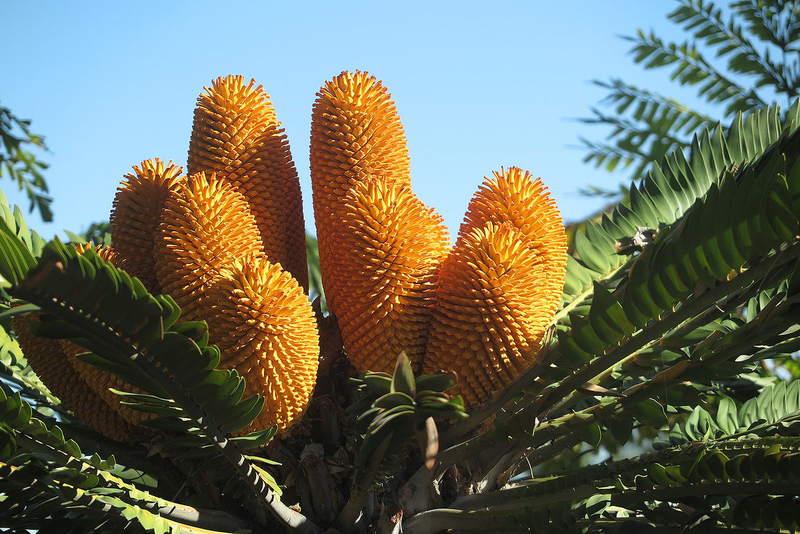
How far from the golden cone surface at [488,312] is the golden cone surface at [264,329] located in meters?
0.25

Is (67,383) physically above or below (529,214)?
below

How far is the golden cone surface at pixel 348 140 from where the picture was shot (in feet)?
5.07

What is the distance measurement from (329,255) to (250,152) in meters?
0.27

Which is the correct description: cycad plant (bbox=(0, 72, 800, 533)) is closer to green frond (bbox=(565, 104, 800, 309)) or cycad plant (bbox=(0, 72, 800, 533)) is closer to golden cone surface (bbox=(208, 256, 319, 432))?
golden cone surface (bbox=(208, 256, 319, 432))

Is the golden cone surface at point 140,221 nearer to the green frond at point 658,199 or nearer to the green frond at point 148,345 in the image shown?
the green frond at point 148,345

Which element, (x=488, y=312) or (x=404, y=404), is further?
(x=488, y=312)

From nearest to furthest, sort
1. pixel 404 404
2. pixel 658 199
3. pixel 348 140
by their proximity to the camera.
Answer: pixel 404 404 → pixel 348 140 → pixel 658 199

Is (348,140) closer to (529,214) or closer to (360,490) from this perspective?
(529,214)

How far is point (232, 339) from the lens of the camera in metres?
1.31

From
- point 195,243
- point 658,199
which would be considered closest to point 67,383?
point 195,243

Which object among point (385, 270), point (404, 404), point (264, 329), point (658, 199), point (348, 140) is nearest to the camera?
point (404, 404)

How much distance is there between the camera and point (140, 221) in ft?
5.12

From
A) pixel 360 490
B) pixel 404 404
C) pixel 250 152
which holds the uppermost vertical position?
pixel 250 152

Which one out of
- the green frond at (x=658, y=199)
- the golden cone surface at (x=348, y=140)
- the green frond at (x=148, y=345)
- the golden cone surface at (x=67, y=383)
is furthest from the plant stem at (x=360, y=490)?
the green frond at (x=658, y=199)
